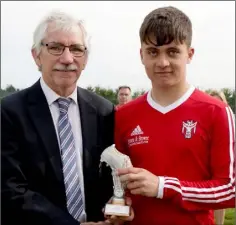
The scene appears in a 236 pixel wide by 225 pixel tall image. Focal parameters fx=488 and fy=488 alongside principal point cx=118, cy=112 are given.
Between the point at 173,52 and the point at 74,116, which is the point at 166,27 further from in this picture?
the point at 74,116

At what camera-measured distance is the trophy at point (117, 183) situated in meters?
2.74

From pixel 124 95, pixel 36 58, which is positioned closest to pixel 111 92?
pixel 124 95

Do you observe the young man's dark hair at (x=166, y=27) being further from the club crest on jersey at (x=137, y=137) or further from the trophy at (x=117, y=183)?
the trophy at (x=117, y=183)

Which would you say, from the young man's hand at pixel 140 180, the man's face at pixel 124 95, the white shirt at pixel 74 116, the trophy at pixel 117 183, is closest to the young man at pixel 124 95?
the man's face at pixel 124 95

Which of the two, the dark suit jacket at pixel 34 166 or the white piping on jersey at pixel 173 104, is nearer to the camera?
the dark suit jacket at pixel 34 166

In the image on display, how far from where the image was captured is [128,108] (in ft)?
10.2

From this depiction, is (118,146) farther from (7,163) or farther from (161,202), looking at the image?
(7,163)

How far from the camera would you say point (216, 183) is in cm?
276

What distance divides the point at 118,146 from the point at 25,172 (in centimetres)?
62

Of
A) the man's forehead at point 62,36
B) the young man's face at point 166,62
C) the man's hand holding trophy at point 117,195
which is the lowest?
the man's hand holding trophy at point 117,195

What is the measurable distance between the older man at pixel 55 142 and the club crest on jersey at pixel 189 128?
53 centimetres

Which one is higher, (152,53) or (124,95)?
(152,53)

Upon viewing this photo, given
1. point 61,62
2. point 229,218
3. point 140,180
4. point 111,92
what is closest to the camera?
point 140,180

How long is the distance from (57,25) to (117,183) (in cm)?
99
